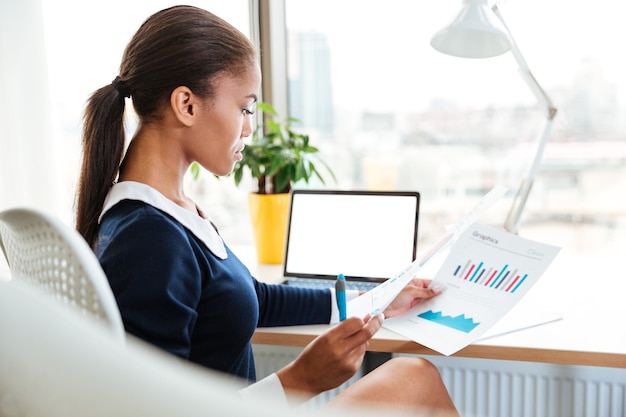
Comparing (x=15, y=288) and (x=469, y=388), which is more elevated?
(x=15, y=288)

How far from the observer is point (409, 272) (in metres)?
1.03

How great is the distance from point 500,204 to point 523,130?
230 mm

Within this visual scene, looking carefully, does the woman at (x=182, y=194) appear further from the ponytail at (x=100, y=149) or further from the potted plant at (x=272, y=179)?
the potted plant at (x=272, y=179)

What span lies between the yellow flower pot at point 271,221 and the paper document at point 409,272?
51 centimetres

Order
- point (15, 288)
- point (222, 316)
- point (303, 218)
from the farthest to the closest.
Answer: point (303, 218) < point (222, 316) < point (15, 288)

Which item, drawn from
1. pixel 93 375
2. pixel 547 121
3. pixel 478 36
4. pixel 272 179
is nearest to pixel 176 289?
pixel 93 375

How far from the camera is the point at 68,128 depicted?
73.9 inches

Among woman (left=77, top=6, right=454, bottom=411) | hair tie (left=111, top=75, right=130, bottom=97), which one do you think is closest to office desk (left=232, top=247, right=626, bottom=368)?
woman (left=77, top=6, right=454, bottom=411)

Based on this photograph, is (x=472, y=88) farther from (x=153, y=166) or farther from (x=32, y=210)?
(x=32, y=210)

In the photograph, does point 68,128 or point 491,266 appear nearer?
point 491,266

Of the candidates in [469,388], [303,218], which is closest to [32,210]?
[303,218]

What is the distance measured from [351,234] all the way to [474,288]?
1.28ft

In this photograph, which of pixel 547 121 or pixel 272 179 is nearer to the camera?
pixel 547 121

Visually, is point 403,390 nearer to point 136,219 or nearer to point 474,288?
point 474,288
